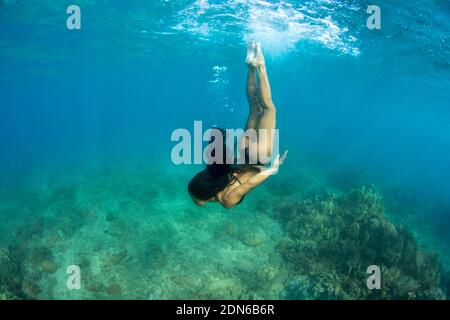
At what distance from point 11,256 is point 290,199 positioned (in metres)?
13.6

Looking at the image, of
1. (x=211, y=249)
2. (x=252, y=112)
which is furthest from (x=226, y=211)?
(x=252, y=112)

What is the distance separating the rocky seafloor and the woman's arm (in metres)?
6.43

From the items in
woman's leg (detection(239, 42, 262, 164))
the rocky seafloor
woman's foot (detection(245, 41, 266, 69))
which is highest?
woman's foot (detection(245, 41, 266, 69))

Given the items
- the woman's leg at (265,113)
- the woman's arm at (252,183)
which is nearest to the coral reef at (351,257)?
the woman's arm at (252,183)

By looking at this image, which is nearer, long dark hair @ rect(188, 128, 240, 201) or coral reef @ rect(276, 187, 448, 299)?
long dark hair @ rect(188, 128, 240, 201)

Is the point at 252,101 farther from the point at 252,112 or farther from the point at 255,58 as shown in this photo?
the point at 255,58

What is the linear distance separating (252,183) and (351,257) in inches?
347

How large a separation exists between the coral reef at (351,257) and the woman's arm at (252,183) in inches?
276

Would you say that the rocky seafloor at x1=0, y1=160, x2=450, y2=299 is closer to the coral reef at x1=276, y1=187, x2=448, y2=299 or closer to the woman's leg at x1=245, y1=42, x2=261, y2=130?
the coral reef at x1=276, y1=187, x2=448, y2=299

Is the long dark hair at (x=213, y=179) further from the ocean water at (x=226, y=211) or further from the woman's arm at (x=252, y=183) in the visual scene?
the ocean water at (x=226, y=211)

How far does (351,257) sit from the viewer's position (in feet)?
38.4

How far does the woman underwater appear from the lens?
187 inches

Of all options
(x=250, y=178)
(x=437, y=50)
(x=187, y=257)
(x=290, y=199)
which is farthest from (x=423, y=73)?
(x=250, y=178)

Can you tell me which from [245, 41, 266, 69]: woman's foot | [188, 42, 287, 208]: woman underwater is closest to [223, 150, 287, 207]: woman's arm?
[188, 42, 287, 208]: woman underwater
